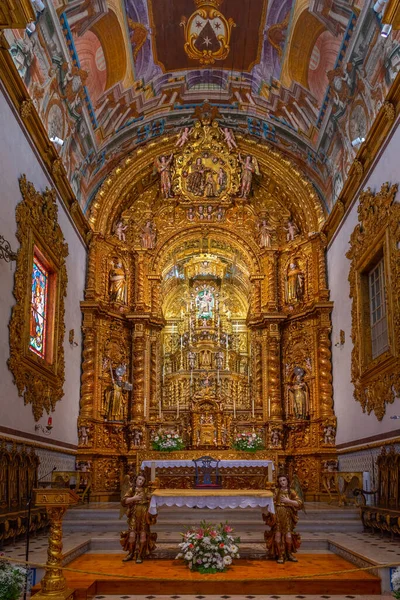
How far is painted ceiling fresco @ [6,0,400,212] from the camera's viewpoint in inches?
535

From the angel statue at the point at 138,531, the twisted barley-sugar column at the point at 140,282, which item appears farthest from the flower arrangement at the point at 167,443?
the angel statue at the point at 138,531

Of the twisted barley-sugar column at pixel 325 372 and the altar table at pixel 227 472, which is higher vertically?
the twisted barley-sugar column at pixel 325 372

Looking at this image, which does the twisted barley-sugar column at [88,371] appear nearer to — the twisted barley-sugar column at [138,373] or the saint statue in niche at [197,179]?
the twisted barley-sugar column at [138,373]

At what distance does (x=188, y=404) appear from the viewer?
2020 cm

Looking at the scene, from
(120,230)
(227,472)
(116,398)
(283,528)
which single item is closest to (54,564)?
(283,528)

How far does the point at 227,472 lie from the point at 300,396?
177 inches

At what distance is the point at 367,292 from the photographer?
1508 centimetres

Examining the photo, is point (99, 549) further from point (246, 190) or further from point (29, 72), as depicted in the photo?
point (246, 190)

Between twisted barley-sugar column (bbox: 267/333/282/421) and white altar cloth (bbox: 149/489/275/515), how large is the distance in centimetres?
901

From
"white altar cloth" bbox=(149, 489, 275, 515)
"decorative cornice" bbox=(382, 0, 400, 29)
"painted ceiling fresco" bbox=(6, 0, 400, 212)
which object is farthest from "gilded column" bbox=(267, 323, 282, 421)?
"decorative cornice" bbox=(382, 0, 400, 29)

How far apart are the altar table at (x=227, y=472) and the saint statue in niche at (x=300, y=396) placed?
330 centimetres

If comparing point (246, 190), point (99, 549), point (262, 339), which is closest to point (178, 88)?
point (246, 190)

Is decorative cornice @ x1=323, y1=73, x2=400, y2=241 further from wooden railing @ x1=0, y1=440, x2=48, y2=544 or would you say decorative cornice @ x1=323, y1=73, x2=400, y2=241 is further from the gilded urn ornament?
wooden railing @ x1=0, y1=440, x2=48, y2=544

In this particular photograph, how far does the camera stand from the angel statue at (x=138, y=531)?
9.59 m
